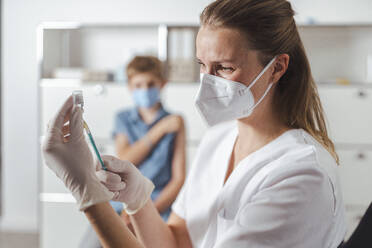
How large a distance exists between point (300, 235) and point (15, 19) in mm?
2680

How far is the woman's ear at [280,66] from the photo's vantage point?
2.79ft

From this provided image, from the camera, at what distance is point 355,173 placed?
2.33 metres

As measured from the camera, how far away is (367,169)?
2.28 metres

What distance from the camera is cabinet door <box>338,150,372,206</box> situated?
2.27 metres

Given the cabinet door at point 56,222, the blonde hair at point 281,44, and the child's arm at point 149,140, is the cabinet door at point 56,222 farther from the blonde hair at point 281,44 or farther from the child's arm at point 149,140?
the blonde hair at point 281,44

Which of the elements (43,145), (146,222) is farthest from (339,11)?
(43,145)

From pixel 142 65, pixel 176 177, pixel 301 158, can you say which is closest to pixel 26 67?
pixel 142 65

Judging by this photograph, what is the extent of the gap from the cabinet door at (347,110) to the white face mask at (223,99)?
153 centimetres

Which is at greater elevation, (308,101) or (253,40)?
(253,40)

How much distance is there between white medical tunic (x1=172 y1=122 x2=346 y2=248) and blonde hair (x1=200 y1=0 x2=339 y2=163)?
5 centimetres

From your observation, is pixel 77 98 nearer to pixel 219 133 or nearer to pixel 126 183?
pixel 126 183

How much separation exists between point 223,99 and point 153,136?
1129mm

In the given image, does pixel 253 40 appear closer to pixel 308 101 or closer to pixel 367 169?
pixel 308 101

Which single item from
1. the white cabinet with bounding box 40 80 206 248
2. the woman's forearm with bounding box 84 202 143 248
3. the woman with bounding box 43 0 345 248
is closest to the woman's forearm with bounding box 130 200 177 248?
the woman with bounding box 43 0 345 248
